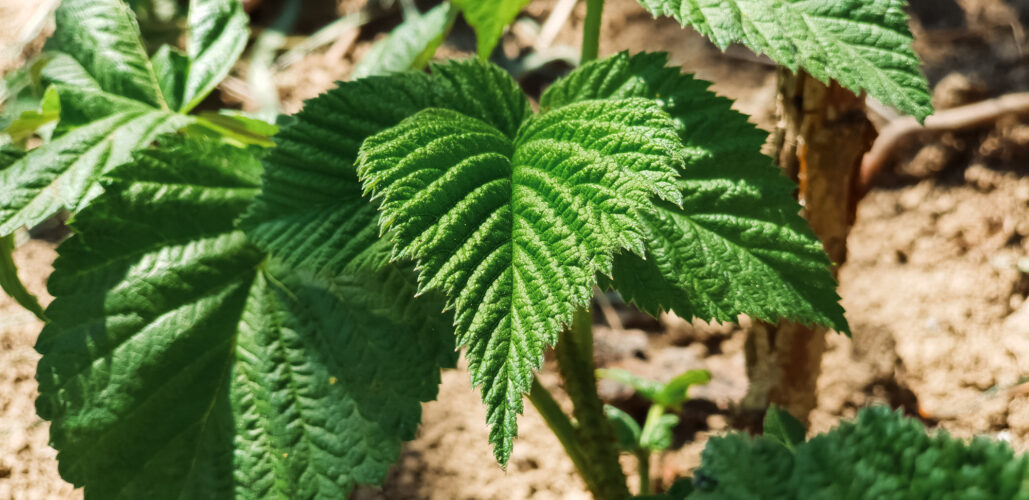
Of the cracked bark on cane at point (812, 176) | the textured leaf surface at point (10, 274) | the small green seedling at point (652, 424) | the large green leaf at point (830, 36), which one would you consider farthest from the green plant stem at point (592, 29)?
the textured leaf surface at point (10, 274)

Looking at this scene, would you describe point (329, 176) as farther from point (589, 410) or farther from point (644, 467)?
point (644, 467)

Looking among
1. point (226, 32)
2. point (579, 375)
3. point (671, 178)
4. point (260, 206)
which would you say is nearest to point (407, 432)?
point (579, 375)

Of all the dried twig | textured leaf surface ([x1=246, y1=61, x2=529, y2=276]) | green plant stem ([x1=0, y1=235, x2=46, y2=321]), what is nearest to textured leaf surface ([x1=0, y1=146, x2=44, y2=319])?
green plant stem ([x1=0, y1=235, x2=46, y2=321])

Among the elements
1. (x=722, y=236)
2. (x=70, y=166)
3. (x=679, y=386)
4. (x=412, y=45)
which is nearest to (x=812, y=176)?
(x=722, y=236)

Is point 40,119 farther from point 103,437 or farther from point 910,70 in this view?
point 910,70

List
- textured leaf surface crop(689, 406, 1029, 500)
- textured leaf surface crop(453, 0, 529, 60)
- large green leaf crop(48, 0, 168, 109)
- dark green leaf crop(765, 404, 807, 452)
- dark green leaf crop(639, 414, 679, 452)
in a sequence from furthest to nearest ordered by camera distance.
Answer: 1. dark green leaf crop(639, 414, 679, 452)
2. large green leaf crop(48, 0, 168, 109)
3. textured leaf surface crop(453, 0, 529, 60)
4. dark green leaf crop(765, 404, 807, 452)
5. textured leaf surface crop(689, 406, 1029, 500)

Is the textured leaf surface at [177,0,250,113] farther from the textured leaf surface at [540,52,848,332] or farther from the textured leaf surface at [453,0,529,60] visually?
the textured leaf surface at [540,52,848,332]
